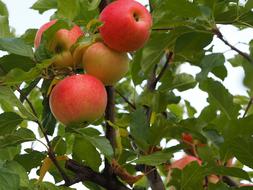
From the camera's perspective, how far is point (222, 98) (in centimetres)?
157

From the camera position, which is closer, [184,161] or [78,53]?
[78,53]

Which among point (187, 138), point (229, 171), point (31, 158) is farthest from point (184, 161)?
point (31, 158)

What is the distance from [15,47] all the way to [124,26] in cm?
28

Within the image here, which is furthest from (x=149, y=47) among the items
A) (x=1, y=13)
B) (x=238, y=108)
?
(x=1, y=13)

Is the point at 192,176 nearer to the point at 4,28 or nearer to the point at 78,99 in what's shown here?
the point at 78,99

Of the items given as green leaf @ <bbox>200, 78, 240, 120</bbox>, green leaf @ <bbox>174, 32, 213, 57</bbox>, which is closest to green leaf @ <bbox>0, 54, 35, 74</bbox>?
green leaf @ <bbox>174, 32, 213, 57</bbox>

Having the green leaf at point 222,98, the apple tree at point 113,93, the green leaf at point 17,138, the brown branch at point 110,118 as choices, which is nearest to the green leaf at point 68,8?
the apple tree at point 113,93

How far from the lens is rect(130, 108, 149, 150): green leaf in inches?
59.1

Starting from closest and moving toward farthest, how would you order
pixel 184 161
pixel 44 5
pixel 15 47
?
pixel 15 47, pixel 44 5, pixel 184 161

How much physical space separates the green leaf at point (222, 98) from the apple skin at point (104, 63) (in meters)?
0.32

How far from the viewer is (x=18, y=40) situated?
1.30m

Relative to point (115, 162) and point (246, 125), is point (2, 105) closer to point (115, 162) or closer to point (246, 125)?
point (115, 162)

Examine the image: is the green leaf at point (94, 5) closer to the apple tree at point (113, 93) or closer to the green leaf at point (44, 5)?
the apple tree at point (113, 93)

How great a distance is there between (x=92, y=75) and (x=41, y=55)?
0.14 m
